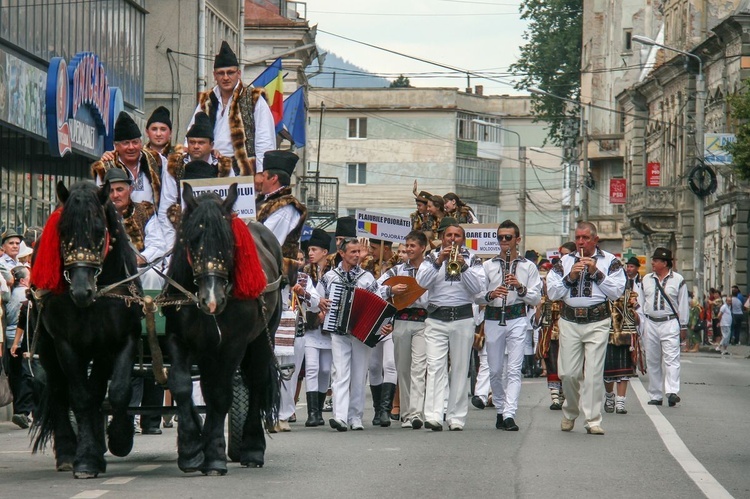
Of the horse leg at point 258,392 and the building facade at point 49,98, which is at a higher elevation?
the building facade at point 49,98

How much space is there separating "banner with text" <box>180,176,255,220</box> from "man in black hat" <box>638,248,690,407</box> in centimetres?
1032

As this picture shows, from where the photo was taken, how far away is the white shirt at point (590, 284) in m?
16.2

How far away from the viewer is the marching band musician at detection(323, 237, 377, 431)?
16438mm

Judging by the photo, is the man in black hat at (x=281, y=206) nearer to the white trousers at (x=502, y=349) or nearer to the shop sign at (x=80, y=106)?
the white trousers at (x=502, y=349)

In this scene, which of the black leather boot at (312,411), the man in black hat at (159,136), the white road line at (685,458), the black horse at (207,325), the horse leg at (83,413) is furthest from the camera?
the black leather boot at (312,411)

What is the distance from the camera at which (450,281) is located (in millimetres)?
16516

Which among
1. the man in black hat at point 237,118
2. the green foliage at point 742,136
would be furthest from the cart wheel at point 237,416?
the green foliage at point 742,136

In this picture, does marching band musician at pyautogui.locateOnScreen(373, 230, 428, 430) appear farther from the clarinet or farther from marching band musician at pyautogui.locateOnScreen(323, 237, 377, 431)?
the clarinet

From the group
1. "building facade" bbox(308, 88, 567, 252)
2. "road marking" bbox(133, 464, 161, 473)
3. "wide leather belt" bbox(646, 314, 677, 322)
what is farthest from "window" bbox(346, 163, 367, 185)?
"road marking" bbox(133, 464, 161, 473)

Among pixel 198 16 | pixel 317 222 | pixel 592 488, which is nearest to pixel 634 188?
pixel 317 222

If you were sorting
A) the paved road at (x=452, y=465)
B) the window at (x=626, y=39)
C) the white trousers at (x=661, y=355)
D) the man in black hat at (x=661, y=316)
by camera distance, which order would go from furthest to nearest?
1. the window at (x=626, y=39)
2. the man in black hat at (x=661, y=316)
3. the white trousers at (x=661, y=355)
4. the paved road at (x=452, y=465)

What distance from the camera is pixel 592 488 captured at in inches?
433

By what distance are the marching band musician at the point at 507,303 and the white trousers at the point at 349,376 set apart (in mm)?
1377

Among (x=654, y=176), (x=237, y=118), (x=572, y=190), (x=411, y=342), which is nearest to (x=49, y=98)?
(x=411, y=342)
